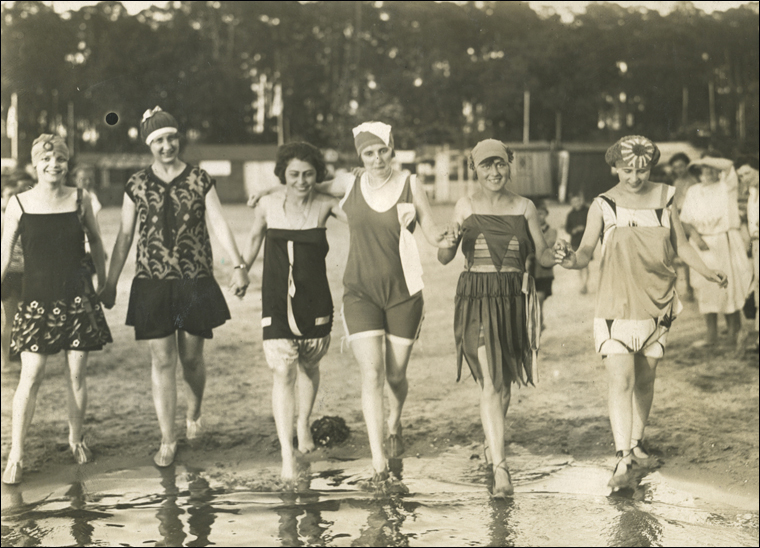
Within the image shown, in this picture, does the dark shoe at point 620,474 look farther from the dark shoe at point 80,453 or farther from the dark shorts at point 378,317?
the dark shoe at point 80,453

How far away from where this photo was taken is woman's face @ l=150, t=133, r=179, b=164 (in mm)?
4824

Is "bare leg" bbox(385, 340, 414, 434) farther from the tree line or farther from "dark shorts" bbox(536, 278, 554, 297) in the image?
"dark shorts" bbox(536, 278, 554, 297)

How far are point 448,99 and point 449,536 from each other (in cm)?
301

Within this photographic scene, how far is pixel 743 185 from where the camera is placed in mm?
6672

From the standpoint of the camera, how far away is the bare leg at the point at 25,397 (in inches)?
203

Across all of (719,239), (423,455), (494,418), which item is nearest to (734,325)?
(719,239)

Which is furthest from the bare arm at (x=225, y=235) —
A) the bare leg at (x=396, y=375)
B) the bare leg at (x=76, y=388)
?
the bare leg at (x=76, y=388)

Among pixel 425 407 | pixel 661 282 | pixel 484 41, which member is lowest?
pixel 425 407

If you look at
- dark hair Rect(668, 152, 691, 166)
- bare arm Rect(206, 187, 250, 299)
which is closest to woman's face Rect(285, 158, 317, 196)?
bare arm Rect(206, 187, 250, 299)

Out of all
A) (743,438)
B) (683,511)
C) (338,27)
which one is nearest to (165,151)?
(338,27)

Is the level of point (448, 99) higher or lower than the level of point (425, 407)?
higher

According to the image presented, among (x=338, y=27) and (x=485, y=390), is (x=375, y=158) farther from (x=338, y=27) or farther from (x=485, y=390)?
(x=338, y=27)

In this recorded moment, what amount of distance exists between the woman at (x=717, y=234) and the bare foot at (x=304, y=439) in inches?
124

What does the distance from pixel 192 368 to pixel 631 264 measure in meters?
2.77
